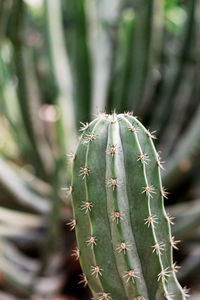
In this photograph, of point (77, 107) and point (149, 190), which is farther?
point (77, 107)

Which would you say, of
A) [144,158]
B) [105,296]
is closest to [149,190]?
[144,158]

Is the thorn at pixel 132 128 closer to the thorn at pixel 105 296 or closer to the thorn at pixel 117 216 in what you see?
the thorn at pixel 117 216

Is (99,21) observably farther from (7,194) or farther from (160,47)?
(7,194)

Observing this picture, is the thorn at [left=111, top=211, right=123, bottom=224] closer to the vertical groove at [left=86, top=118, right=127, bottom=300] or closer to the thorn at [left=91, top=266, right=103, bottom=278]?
the vertical groove at [left=86, top=118, right=127, bottom=300]

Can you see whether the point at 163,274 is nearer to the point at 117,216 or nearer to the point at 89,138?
the point at 117,216

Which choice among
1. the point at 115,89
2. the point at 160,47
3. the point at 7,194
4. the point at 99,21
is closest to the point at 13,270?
the point at 7,194

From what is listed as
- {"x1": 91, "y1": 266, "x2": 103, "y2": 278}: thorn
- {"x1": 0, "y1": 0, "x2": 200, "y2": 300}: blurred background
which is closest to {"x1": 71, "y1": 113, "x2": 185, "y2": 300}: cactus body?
{"x1": 91, "y1": 266, "x2": 103, "y2": 278}: thorn

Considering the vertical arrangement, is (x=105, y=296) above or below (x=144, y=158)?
below
